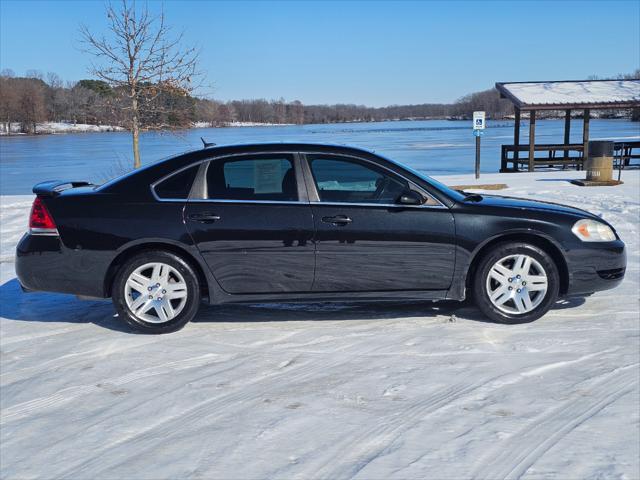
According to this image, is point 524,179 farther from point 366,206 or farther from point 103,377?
point 103,377

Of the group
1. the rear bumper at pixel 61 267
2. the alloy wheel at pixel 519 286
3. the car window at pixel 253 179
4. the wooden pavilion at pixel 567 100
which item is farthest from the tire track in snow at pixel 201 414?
the wooden pavilion at pixel 567 100

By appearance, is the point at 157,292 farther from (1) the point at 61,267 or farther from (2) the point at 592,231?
(2) the point at 592,231

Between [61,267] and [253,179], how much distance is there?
5.54ft

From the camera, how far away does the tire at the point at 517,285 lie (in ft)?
17.9

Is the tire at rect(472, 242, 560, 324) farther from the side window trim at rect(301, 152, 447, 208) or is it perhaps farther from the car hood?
the side window trim at rect(301, 152, 447, 208)

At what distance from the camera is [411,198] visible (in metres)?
5.39

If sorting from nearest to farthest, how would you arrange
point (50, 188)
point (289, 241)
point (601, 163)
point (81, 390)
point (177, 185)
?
point (81, 390)
point (289, 241)
point (177, 185)
point (50, 188)
point (601, 163)

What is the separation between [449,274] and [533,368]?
121 cm

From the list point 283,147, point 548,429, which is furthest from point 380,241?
Answer: point 548,429

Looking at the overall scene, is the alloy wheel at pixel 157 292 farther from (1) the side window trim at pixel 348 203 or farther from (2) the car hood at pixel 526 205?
(2) the car hood at pixel 526 205

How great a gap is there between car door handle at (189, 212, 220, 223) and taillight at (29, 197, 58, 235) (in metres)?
1.12

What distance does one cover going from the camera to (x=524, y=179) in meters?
19.9

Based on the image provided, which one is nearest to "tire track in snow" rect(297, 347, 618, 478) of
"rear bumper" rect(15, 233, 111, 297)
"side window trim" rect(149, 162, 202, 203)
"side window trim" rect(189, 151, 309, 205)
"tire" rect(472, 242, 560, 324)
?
"tire" rect(472, 242, 560, 324)

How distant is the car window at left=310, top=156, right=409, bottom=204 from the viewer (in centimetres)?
548
